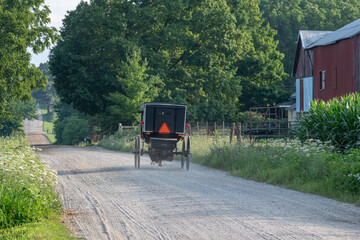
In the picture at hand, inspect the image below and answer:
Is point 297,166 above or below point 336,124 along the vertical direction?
below

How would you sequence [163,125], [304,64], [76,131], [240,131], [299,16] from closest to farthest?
1. [163,125]
2. [240,131]
3. [304,64]
4. [299,16]
5. [76,131]

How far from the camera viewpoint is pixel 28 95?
37.6m

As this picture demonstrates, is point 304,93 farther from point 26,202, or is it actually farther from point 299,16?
point 26,202

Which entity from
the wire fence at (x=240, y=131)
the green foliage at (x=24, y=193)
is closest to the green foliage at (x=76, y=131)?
the wire fence at (x=240, y=131)

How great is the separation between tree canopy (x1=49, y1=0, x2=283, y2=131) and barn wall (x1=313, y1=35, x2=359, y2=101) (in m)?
14.2

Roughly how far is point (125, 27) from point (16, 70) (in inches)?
562

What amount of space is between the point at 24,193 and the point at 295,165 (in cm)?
879

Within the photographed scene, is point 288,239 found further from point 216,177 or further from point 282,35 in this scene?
point 282,35

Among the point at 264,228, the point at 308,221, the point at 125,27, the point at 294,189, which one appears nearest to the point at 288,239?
the point at 264,228

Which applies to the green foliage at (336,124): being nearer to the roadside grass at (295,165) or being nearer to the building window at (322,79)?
the roadside grass at (295,165)

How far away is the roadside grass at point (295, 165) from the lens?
12.6 meters

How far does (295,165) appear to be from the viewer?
15.3m

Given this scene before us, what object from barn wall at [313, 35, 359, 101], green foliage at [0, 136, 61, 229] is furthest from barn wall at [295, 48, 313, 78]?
green foliage at [0, 136, 61, 229]

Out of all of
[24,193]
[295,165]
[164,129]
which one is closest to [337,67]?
[164,129]
